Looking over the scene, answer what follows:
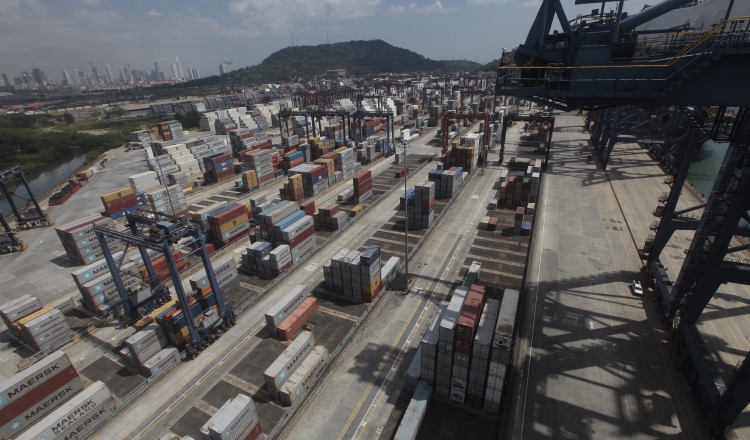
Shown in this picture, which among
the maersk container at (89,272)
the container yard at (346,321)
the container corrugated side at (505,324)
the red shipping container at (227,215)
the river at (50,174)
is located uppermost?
the container corrugated side at (505,324)

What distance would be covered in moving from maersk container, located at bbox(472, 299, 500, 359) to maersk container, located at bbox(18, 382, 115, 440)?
84.5 feet

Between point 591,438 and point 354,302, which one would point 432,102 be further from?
point 591,438

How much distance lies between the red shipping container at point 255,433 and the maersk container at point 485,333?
14.5 meters

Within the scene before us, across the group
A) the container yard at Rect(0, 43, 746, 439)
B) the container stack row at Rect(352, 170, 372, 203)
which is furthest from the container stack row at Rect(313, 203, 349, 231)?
the container stack row at Rect(352, 170, 372, 203)

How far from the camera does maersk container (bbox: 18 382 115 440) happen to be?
21.2 metres

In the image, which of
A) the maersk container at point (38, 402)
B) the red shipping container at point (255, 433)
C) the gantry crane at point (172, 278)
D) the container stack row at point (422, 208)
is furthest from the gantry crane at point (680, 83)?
the maersk container at point (38, 402)

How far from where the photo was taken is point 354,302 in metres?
33.9

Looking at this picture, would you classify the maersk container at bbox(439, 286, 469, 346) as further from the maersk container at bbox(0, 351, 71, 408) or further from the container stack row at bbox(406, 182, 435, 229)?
the maersk container at bbox(0, 351, 71, 408)

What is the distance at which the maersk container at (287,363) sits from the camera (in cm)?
2369

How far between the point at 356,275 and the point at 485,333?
14.3 metres

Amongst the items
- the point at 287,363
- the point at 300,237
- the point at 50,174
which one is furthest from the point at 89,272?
the point at 50,174

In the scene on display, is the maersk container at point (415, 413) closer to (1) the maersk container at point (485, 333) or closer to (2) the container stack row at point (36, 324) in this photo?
(1) the maersk container at point (485, 333)

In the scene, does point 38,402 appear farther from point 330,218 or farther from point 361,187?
point 361,187

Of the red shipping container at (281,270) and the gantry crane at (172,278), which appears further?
the red shipping container at (281,270)
